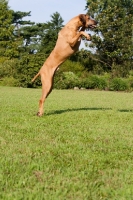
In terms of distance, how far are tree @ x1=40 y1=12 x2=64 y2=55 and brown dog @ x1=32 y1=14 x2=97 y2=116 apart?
41749mm

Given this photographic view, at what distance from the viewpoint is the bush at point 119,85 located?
102ft

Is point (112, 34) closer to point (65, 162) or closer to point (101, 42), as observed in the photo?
point (101, 42)

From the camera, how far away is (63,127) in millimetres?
7094

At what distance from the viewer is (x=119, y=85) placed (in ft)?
102

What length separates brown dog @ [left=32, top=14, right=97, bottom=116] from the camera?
8641mm

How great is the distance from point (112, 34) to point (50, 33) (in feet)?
36.0

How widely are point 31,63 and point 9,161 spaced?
26.8m

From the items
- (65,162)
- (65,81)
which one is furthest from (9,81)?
(65,162)

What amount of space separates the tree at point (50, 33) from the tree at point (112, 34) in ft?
→ 24.9

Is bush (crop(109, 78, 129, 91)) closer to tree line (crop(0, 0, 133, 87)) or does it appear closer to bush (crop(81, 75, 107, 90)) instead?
bush (crop(81, 75, 107, 90))

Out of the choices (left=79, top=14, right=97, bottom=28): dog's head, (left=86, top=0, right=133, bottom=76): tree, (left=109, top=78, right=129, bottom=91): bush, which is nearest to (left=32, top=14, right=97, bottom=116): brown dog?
(left=79, top=14, right=97, bottom=28): dog's head

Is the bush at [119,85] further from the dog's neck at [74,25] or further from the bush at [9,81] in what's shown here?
the dog's neck at [74,25]

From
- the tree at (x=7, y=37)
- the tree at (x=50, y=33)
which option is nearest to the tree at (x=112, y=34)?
the tree at (x=50, y=33)

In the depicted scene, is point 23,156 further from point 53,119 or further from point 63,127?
point 53,119
